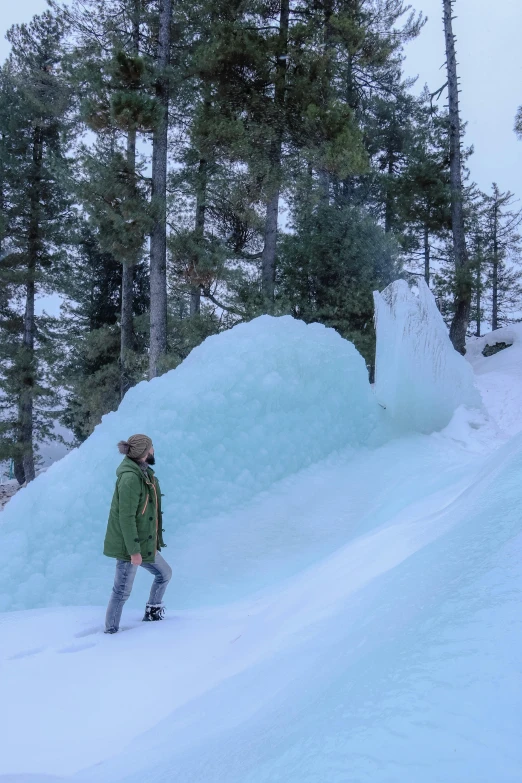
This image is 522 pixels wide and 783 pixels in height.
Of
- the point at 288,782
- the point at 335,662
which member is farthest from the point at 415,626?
the point at 288,782

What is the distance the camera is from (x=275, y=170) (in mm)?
11672

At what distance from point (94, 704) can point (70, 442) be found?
18.6 m

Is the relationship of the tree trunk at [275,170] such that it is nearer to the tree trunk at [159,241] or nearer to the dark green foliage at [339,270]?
the dark green foliage at [339,270]

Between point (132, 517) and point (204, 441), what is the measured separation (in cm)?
264

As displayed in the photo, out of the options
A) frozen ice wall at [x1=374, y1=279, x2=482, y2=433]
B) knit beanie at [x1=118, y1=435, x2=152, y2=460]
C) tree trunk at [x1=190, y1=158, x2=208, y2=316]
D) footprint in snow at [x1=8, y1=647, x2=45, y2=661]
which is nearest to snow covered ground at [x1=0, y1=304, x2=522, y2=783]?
footprint in snow at [x1=8, y1=647, x2=45, y2=661]

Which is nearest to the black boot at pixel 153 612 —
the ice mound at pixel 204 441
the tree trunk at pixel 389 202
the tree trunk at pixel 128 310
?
the ice mound at pixel 204 441

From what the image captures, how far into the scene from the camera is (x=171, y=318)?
583 inches

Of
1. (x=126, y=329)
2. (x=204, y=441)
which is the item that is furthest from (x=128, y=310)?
(x=204, y=441)

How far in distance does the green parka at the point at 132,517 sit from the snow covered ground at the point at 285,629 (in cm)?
61

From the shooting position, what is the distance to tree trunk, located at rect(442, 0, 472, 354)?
1514 centimetres

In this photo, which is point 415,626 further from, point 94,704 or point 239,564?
point 239,564

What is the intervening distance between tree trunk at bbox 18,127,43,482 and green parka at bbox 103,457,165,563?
47.0 ft

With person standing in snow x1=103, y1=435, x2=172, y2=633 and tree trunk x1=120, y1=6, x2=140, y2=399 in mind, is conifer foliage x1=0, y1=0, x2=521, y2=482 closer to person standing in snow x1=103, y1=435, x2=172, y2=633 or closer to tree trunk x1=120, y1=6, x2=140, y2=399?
tree trunk x1=120, y1=6, x2=140, y2=399

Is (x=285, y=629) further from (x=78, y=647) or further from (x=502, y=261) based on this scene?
(x=502, y=261)
